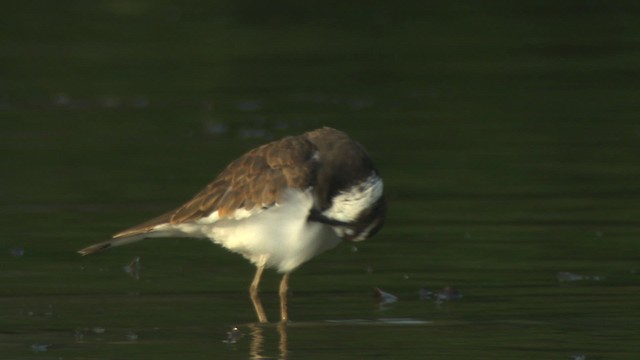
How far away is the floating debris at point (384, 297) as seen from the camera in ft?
38.4

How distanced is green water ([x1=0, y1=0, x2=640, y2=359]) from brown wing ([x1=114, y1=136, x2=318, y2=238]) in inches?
21.4

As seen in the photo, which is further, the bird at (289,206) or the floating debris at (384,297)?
the floating debris at (384,297)

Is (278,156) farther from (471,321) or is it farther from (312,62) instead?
(312,62)

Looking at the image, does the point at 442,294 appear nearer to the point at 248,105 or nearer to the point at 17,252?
the point at 17,252

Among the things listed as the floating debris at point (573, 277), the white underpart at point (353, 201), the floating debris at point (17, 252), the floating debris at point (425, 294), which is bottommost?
the floating debris at point (573, 277)

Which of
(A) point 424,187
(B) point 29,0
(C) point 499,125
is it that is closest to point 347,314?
(A) point 424,187

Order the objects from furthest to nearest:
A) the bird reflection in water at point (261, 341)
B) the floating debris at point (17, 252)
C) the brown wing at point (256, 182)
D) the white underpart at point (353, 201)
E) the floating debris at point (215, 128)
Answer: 1. the floating debris at point (215, 128)
2. the floating debris at point (17, 252)
3. the brown wing at point (256, 182)
4. the white underpart at point (353, 201)
5. the bird reflection in water at point (261, 341)

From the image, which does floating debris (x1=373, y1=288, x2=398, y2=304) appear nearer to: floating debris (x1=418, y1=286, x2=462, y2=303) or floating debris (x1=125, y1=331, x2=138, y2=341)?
floating debris (x1=418, y1=286, x2=462, y2=303)

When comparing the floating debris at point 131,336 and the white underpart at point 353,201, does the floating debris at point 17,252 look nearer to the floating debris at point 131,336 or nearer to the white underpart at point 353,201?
the floating debris at point 131,336

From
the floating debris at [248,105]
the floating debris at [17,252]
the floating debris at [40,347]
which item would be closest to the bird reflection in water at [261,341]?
the floating debris at [40,347]

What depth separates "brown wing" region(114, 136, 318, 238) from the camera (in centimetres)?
1160

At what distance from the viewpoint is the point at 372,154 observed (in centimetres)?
1752

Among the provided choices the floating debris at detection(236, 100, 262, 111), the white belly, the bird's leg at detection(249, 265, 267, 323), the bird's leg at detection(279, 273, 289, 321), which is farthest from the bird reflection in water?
the floating debris at detection(236, 100, 262, 111)

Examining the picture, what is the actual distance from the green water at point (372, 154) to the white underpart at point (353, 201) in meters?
0.58
